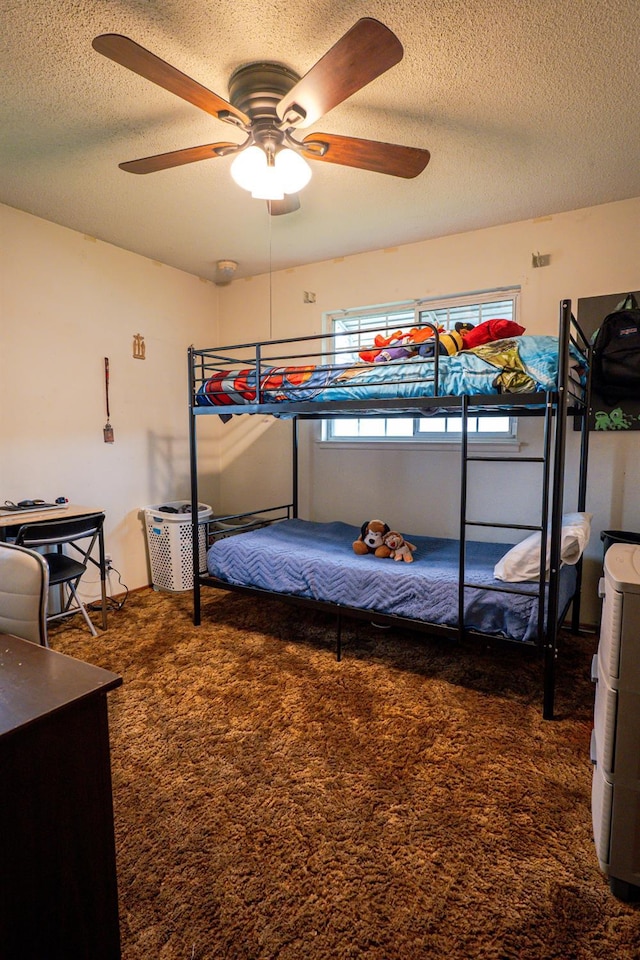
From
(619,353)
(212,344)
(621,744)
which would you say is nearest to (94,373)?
(212,344)

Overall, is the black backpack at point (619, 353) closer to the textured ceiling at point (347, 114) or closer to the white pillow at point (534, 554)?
the textured ceiling at point (347, 114)

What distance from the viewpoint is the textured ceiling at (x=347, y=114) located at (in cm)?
156

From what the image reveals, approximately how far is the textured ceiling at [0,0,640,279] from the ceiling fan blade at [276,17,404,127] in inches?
9.9

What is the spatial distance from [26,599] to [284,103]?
179cm

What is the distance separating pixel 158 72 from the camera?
1431 millimetres

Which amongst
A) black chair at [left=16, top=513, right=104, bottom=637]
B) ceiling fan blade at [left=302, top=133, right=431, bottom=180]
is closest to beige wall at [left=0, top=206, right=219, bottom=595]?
black chair at [left=16, top=513, right=104, bottom=637]

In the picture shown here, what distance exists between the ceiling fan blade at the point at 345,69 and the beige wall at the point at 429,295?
187 centimetres

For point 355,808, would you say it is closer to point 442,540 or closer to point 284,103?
point 442,540

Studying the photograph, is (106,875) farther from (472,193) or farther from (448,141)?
(472,193)

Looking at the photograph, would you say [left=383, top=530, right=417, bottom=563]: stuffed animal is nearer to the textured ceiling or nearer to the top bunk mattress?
the top bunk mattress

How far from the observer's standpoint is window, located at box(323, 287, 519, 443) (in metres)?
3.19

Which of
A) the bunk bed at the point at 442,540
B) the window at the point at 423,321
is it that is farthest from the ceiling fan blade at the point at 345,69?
the window at the point at 423,321

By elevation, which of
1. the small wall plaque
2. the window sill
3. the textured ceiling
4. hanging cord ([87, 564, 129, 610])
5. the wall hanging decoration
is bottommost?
hanging cord ([87, 564, 129, 610])

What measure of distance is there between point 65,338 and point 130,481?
112cm
